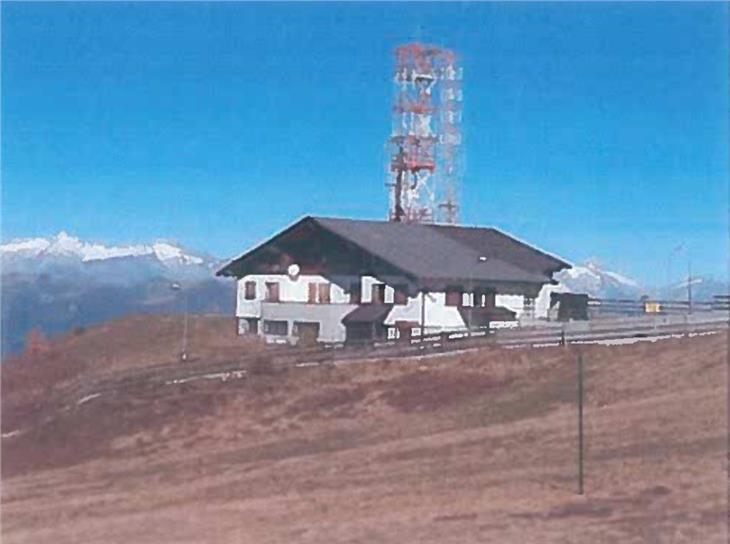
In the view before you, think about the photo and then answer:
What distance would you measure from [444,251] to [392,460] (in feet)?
12.0

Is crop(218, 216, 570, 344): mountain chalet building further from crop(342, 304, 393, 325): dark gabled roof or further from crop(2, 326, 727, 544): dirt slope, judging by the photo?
crop(2, 326, 727, 544): dirt slope

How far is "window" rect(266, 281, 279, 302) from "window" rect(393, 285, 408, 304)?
1491mm

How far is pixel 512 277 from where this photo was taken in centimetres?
1202

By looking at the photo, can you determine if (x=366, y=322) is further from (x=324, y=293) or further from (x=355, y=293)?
(x=324, y=293)

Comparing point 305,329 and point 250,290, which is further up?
point 250,290

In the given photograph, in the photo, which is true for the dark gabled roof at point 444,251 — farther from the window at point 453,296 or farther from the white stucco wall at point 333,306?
the white stucco wall at point 333,306

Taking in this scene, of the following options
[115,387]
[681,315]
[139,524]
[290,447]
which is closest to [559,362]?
[681,315]

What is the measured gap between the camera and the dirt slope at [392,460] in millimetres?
5883

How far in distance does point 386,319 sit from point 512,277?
1219mm

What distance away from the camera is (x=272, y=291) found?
32.4ft

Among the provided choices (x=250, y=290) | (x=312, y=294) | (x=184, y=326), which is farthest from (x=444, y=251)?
(x=184, y=326)

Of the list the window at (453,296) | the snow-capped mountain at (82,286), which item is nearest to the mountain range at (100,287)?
the snow-capped mountain at (82,286)

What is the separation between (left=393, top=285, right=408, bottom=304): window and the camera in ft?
37.9

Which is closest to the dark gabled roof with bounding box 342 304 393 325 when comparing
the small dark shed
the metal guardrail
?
the small dark shed
